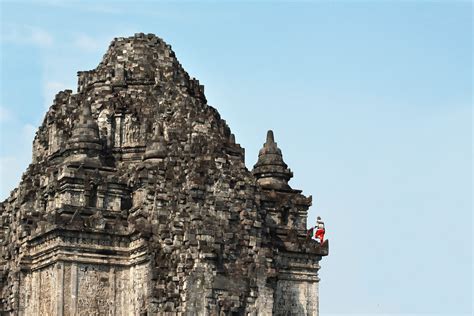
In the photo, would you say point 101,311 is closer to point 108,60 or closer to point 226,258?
point 226,258

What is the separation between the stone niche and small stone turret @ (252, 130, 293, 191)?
28.4 ft

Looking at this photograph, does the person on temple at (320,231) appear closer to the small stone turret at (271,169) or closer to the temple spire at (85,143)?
the small stone turret at (271,169)

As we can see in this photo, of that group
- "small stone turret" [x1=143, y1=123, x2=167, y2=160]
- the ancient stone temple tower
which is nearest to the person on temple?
the ancient stone temple tower

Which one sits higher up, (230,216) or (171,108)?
(171,108)

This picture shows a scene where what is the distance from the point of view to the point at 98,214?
5688cm

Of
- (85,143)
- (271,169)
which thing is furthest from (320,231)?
(85,143)

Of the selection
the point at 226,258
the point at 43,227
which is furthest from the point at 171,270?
the point at 43,227

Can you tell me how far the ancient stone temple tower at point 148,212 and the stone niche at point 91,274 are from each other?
5 centimetres

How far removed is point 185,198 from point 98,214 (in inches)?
136

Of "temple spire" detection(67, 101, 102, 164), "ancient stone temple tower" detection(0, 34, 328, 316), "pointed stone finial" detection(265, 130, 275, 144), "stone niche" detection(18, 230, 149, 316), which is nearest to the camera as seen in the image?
"ancient stone temple tower" detection(0, 34, 328, 316)

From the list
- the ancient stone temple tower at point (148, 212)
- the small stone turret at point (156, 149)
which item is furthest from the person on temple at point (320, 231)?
the small stone turret at point (156, 149)

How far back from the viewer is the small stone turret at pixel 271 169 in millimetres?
63156

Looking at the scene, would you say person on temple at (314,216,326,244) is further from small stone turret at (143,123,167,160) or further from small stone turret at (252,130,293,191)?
small stone turret at (143,123,167,160)

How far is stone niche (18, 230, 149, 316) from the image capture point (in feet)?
182
